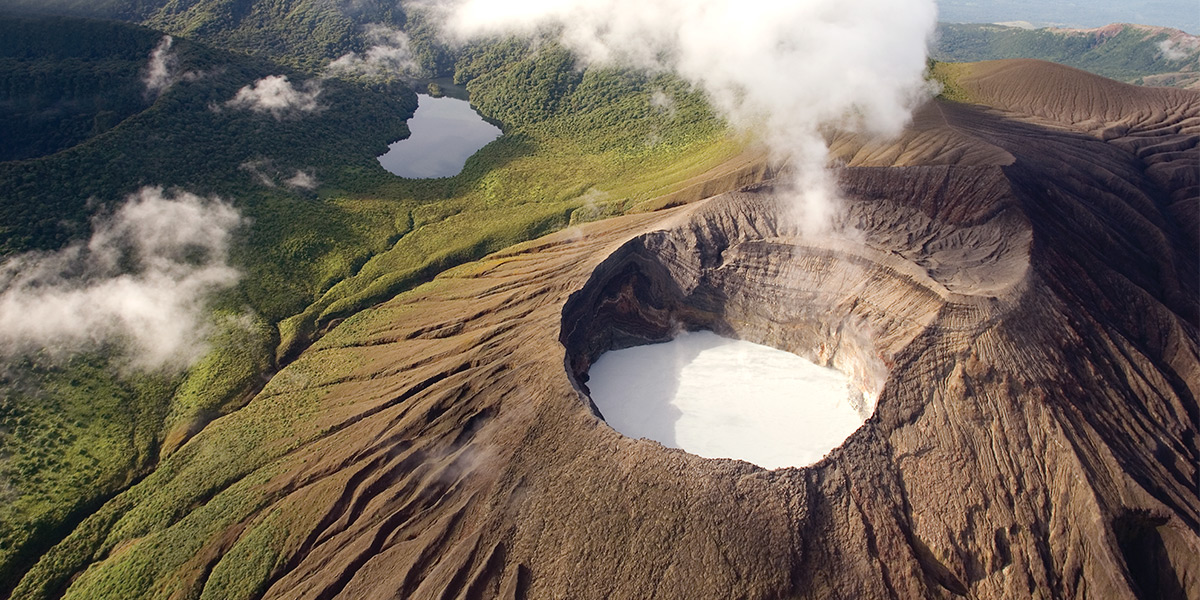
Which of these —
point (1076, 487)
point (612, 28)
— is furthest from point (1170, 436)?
point (612, 28)

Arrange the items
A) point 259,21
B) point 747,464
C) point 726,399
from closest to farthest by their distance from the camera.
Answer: point 747,464
point 726,399
point 259,21

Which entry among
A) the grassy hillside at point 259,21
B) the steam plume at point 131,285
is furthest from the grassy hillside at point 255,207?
the grassy hillside at point 259,21

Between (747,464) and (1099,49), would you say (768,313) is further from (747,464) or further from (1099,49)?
→ (1099,49)

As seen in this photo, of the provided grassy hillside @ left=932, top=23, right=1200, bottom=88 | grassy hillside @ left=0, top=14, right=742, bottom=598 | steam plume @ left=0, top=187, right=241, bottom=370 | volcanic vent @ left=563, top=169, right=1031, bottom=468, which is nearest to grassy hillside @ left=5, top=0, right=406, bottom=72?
grassy hillside @ left=0, top=14, right=742, bottom=598

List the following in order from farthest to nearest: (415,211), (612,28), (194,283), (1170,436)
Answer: (612,28), (415,211), (194,283), (1170,436)

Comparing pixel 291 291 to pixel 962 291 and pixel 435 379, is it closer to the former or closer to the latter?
pixel 435 379

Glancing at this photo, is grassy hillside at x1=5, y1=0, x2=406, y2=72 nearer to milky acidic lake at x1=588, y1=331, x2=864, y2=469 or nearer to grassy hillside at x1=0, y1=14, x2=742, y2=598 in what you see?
grassy hillside at x1=0, y1=14, x2=742, y2=598

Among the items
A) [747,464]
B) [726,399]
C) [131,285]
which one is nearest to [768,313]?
[726,399]
